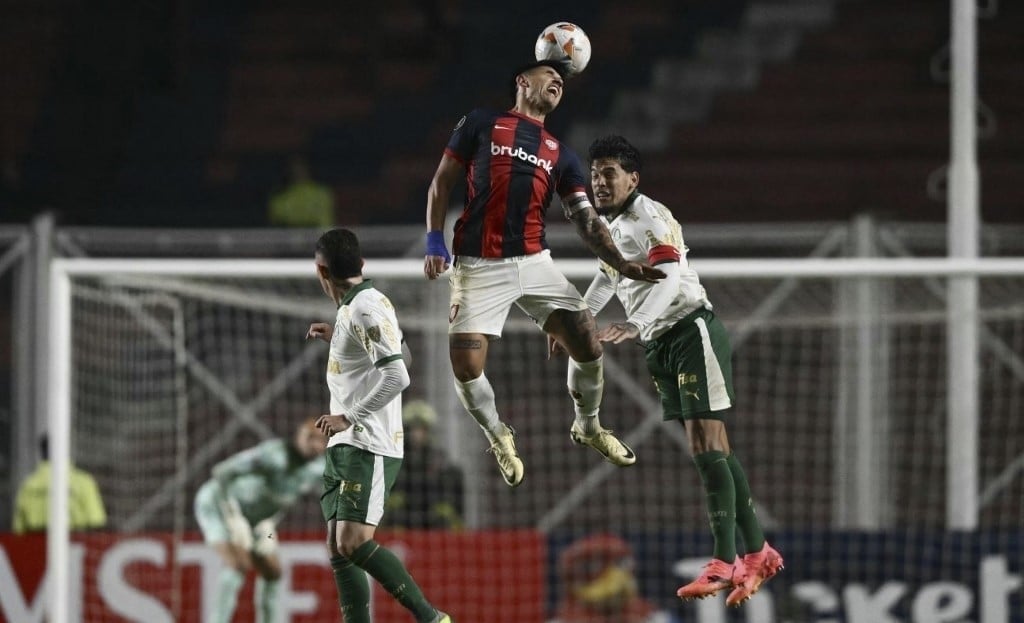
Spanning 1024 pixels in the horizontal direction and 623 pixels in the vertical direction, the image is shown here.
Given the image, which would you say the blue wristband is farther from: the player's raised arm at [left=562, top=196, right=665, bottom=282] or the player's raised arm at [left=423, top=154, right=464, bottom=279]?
the player's raised arm at [left=562, top=196, right=665, bottom=282]

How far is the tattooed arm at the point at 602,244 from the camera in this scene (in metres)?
4.75

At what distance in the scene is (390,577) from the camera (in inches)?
260

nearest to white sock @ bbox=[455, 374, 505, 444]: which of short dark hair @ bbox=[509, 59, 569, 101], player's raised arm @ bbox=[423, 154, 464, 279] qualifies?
player's raised arm @ bbox=[423, 154, 464, 279]

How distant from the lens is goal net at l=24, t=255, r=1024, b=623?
A: 38.7 ft

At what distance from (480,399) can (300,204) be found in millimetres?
12477

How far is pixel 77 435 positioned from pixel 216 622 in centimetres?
339

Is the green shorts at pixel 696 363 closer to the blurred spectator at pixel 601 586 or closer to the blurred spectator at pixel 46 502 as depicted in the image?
the blurred spectator at pixel 601 586

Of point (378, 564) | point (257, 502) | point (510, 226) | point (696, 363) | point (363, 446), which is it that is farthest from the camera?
point (257, 502)

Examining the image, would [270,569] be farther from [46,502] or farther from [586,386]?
[586,386]

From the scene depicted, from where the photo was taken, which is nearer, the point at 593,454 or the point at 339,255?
the point at 339,255

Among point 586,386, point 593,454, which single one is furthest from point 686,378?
point 593,454

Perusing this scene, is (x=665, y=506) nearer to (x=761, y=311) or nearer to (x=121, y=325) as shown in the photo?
(x=761, y=311)

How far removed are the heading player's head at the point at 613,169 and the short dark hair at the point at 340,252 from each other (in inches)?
32.5

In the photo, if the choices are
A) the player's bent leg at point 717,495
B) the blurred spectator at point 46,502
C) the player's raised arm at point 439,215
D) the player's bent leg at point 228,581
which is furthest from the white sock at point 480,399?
the blurred spectator at point 46,502
